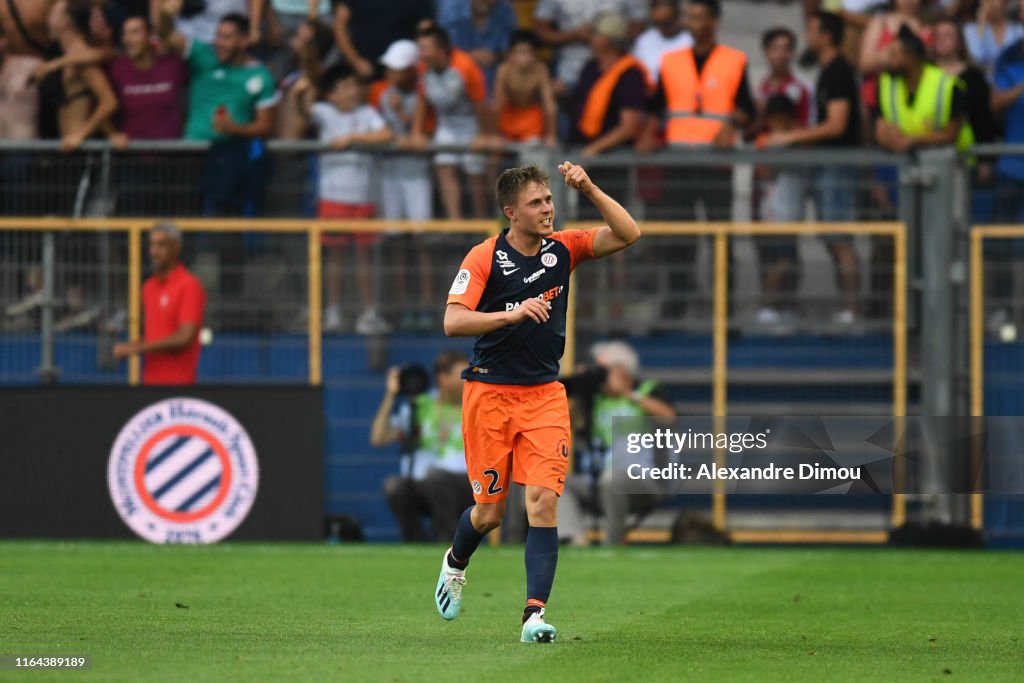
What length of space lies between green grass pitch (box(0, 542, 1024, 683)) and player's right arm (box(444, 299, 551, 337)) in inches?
57.8

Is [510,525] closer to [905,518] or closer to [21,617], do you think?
[905,518]

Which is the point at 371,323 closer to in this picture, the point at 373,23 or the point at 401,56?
the point at 401,56

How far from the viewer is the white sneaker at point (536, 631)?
27.7ft

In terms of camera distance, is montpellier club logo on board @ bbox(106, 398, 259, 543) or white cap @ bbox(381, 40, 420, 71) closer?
montpellier club logo on board @ bbox(106, 398, 259, 543)

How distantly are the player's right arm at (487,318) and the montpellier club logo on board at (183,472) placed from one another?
7.02 meters

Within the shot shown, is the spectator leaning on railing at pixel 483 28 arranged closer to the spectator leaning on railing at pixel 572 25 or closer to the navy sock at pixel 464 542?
the spectator leaning on railing at pixel 572 25

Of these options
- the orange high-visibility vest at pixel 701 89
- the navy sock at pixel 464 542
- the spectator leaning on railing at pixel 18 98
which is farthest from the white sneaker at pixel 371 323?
the navy sock at pixel 464 542

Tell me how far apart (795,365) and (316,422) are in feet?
13.8

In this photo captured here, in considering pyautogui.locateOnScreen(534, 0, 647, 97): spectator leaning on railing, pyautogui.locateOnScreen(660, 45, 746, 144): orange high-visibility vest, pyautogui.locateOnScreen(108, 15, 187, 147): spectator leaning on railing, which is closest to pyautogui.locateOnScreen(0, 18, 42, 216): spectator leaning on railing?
pyautogui.locateOnScreen(108, 15, 187, 147): spectator leaning on railing

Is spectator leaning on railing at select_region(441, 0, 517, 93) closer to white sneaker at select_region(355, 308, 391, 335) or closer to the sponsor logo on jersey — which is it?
white sneaker at select_region(355, 308, 391, 335)

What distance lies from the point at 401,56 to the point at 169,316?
3491 mm

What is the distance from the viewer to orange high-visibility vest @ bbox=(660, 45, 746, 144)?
16.4 metres

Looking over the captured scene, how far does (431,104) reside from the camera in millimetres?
16703

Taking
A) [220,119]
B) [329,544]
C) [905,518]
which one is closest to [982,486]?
[905,518]
